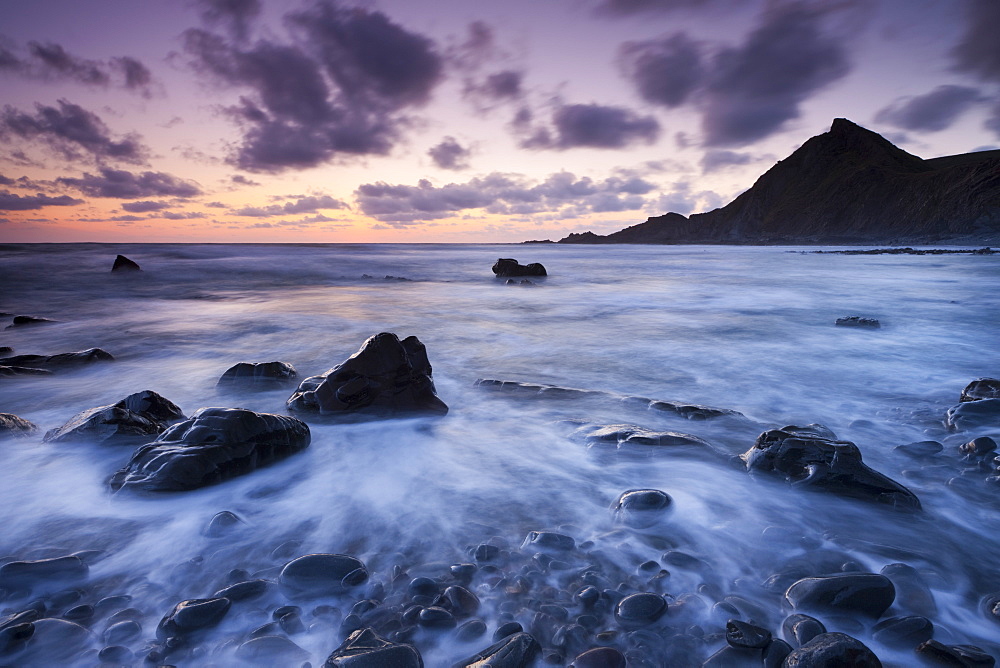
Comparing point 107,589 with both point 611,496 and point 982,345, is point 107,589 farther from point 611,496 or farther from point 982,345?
point 982,345

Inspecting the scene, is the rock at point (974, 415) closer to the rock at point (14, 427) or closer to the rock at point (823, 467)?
the rock at point (823, 467)

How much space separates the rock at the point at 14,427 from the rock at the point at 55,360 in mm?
2152

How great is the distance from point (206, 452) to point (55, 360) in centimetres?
417

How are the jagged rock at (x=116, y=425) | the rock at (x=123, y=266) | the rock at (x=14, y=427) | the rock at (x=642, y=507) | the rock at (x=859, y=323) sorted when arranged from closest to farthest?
the rock at (x=642, y=507) → the jagged rock at (x=116, y=425) → the rock at (x=14, y=427) → the rock at (x=859, y=323) → the rock at (x=123, y=266)

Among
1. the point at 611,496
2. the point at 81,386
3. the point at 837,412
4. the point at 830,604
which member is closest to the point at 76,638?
the point at 611,496

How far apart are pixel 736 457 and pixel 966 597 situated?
1.17 meters

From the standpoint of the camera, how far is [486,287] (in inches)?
607

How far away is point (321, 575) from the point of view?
171cm

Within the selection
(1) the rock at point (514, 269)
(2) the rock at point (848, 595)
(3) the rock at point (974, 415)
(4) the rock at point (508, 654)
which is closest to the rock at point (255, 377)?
(4) the rock at point (508, 654)

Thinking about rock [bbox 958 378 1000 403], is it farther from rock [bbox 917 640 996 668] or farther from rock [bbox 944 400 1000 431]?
rock [bbox 917 640 996 668]

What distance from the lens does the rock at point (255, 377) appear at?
437 centimetres

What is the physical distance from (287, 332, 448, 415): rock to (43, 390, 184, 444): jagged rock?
917 mm

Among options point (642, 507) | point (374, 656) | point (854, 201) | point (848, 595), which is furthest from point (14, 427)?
point (854, 201)

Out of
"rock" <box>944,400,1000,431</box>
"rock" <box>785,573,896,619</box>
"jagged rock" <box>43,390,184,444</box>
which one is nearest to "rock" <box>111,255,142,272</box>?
"jagged rock" <box>43,390,184,444</box>
